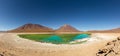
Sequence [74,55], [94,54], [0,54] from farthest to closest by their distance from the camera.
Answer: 1. [74,55]
2. [94,54]
3. [0,54]

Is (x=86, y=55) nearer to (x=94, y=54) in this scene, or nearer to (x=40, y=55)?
(x=94, y=54)

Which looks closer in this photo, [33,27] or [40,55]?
[40,55]

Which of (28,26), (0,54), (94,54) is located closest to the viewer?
(0,54)

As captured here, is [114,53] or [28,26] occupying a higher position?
[28,26]

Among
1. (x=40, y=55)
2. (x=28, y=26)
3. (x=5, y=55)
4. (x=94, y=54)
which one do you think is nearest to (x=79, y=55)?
(x=94, y=54)

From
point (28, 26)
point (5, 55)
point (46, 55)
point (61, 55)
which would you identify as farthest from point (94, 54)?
point (28, 26)

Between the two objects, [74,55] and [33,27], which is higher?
[33,27]

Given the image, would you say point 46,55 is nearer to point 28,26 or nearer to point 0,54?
point 0,54

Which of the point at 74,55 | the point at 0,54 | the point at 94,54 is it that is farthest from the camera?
the point at 74,55

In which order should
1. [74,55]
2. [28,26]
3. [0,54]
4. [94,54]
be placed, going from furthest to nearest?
[28,26] < [74,55] < [94,54] < [0,54]
